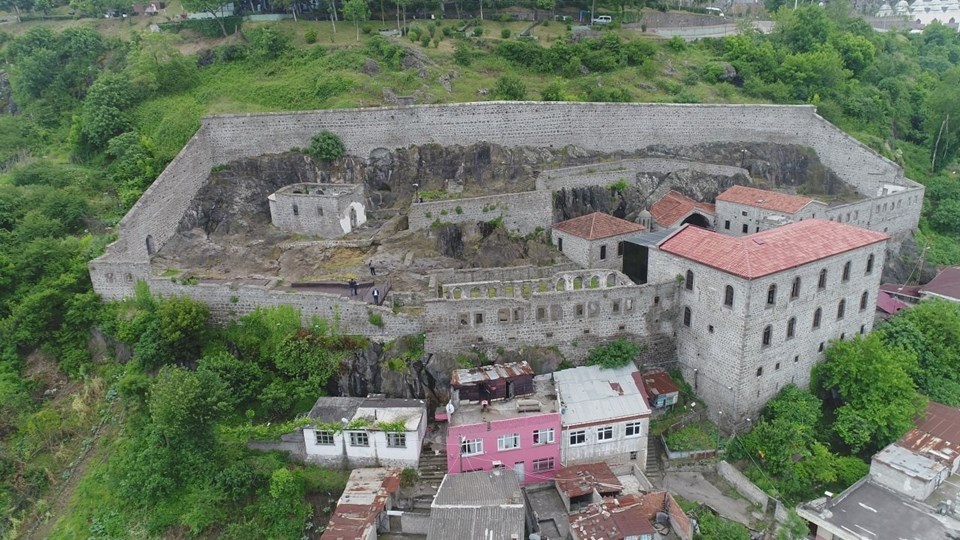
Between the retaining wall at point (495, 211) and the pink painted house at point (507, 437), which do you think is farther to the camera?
the retaining wall at point (495, 211)

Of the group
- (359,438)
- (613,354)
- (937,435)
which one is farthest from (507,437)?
(937,435)

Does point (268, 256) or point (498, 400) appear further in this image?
point (268, 256)

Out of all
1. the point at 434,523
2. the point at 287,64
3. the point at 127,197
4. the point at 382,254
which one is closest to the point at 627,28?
the point at 287,64

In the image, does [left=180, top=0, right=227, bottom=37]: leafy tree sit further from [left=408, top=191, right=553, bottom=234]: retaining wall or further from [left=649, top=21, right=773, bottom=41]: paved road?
[left=649, top=21, right=773, bottom=41]: paved road

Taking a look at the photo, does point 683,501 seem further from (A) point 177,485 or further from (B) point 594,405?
(A) point 177,485

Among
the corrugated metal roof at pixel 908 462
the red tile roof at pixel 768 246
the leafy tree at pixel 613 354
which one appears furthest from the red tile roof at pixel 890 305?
the leafy tree at pixel 613 354

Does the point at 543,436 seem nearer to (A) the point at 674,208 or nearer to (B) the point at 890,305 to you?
(A) the point at 674,208

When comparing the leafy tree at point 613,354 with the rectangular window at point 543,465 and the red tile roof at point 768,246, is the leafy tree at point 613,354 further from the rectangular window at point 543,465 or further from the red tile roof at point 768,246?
the rectangular window at point 543,465
